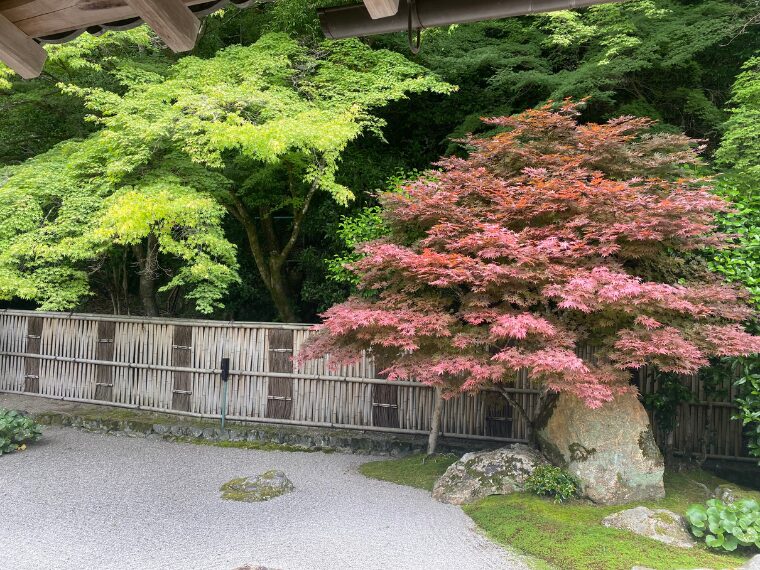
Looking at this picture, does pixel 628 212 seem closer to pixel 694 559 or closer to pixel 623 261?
pixel 623 261

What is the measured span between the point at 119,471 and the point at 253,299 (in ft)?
19.6

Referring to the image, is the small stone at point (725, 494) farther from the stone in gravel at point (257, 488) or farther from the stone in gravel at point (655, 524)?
the stone in gravel at point (257, 488)

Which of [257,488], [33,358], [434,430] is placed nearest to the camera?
[257,488]

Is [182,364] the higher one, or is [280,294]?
[280,294]

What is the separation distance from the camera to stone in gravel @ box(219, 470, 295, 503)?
5555mm

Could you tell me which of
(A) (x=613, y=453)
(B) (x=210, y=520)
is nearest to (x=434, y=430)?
(A) (x=613, y=453)

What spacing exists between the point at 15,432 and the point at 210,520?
3.94m

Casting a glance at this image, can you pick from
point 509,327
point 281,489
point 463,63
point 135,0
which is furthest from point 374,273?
point 463,63

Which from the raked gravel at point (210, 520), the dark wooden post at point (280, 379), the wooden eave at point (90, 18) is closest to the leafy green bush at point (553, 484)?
the raked gravel at point (210, 520)

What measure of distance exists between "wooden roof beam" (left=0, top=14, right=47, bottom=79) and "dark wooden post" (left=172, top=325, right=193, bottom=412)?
6393 millimetres

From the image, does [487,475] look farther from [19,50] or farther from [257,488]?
[19,50]

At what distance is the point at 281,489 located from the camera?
5711mm

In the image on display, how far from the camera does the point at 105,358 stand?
9.20 metres

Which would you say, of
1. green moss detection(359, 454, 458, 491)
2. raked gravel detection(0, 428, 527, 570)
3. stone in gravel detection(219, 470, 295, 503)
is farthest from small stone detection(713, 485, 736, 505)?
stone in gravel detection(219, 470, 295, 503)
